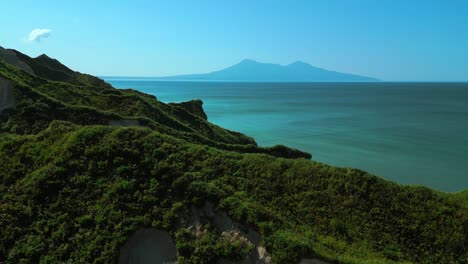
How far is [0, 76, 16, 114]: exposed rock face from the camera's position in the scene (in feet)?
106

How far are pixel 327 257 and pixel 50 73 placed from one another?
6432cm

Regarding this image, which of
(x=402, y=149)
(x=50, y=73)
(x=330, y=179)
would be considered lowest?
(x=402, y=149)

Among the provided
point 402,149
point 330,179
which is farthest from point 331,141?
point 330,179

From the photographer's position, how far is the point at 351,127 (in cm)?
8131

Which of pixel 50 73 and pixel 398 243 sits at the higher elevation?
pixel 50 73

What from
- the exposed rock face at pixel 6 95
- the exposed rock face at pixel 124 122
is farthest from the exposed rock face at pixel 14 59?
the exposed rock face at pixel 124 122

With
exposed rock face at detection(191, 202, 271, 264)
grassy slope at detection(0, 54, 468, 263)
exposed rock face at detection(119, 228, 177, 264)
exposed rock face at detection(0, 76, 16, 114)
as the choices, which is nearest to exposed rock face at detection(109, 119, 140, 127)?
exposed rock face at detection(0, 76, 16, 114)

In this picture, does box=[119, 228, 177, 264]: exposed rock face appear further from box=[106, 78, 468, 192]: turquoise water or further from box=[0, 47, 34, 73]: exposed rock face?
box=[0, 47, 34, 73]: exposed rock face

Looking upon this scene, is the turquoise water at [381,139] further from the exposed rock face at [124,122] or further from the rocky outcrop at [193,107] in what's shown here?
the exposed rock face at [124,122]

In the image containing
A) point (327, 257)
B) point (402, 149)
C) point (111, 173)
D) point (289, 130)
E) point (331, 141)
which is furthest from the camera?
point (289, 130)

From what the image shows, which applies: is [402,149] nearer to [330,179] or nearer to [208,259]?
[330,179]

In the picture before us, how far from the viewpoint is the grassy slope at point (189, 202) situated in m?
15.8

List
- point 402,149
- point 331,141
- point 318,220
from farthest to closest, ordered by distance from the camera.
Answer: point 331,141 < point 402,149 < point 318,220

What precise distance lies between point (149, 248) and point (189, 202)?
2.62 metres
